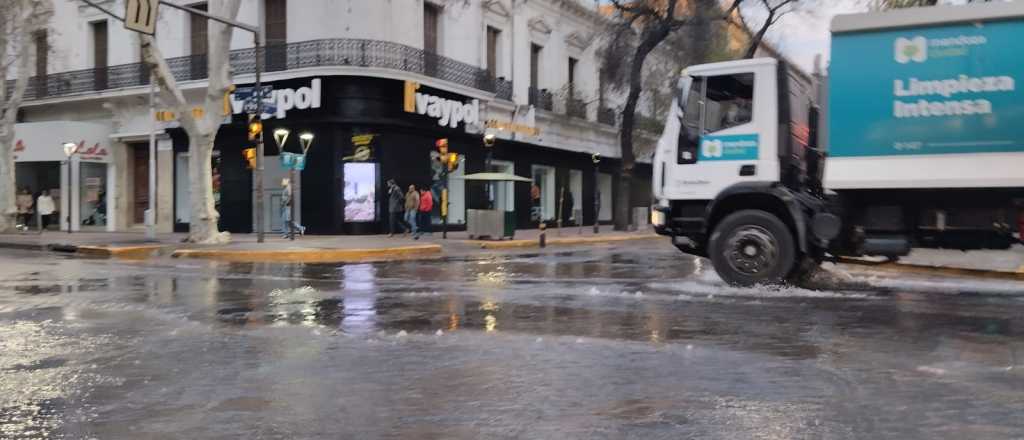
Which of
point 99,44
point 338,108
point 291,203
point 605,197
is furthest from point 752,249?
point 605,197

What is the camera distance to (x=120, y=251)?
1812 cm

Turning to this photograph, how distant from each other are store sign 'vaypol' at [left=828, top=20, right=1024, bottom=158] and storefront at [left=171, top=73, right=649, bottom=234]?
55.7 feet

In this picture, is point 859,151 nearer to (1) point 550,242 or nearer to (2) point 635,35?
(1) point 550,242

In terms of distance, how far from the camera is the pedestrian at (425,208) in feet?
79.4

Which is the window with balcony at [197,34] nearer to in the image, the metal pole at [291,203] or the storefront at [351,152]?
the storefront at [351,152]

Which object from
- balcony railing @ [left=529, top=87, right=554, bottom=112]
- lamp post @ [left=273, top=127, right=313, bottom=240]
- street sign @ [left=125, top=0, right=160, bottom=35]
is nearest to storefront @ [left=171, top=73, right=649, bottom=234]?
lamp post @ [left=273, top=127, right=313, bottom=240]

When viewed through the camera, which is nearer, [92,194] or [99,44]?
[99,44]

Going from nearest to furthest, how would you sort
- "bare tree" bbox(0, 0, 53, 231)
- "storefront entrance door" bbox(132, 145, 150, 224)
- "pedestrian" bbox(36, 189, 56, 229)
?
"bare tree" bbox(0, 0, 53, 231)
"pedestrian" bbox(36, 189, 56, 229)
"storefront entrance door" bbox(132, 145, 150, 224)

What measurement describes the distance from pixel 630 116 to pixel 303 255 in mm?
16412

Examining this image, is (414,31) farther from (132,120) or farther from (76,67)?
(76,67)

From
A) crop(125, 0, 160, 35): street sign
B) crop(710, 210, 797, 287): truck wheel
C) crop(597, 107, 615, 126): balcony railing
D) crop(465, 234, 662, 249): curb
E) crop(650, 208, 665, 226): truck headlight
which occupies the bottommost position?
crop(465, 234, 662, 249): curb

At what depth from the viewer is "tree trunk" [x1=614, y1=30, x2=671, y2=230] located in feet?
90.7

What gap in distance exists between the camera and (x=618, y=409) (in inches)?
175

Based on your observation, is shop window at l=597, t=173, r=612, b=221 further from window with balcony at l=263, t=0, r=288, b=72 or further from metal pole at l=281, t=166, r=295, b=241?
window with balcony at l=263, t=0, r=288, b=72
